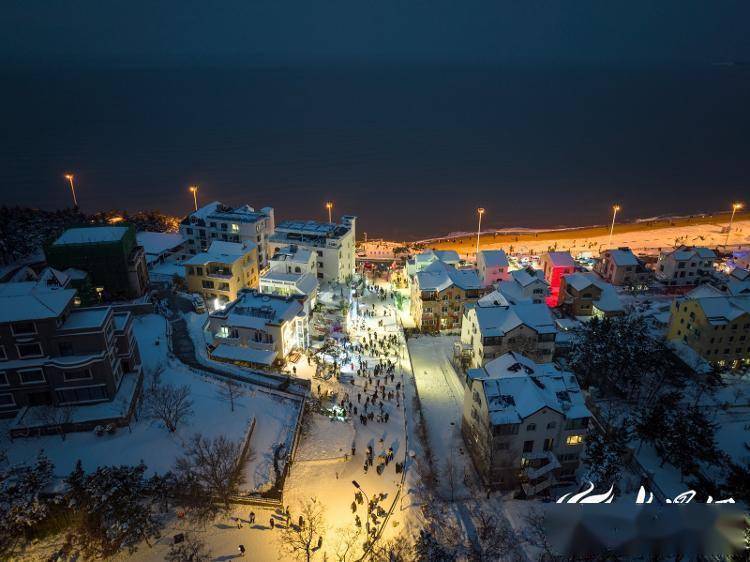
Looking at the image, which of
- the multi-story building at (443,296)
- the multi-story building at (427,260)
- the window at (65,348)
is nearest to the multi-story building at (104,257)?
the window at (65,348)

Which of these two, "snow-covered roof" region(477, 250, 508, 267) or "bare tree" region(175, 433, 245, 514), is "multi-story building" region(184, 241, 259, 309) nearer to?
"bare tree" region(175, 433, 245, 514)

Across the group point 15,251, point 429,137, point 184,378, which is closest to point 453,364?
point 184,378

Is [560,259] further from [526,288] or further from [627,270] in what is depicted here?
[526,288]

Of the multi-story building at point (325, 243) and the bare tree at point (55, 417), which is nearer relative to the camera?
the bare tree at point (55, 417)

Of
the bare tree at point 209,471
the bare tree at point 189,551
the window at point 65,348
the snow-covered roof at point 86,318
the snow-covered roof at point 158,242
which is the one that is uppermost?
the snow-covered roof at point 86,318

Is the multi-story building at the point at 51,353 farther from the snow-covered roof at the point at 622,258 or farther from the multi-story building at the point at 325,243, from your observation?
the snow-covered roof at the point at 622,258

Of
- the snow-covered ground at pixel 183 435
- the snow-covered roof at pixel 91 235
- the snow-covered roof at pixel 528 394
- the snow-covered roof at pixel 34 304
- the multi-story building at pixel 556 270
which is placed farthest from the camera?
the multi-story building at pixel 556 270

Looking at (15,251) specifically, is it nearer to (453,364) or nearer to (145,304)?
(145,304)
